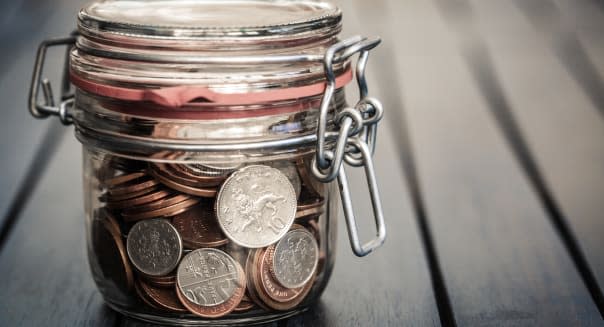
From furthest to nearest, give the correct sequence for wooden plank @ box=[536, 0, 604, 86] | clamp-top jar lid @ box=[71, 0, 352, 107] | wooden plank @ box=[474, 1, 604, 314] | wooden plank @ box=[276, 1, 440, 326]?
wooden plank @ box=[536, 0, 604, 86]
wooden plank @ box=[474, 1, 604, 314]
wooden plank @ box=[276, 1, 440, 326]
clamp-top jar lid @ box=[71, 0, 352, 107]

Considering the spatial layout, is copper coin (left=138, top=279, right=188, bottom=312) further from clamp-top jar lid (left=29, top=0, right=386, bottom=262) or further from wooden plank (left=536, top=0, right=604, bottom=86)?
wooden plank (left=536, top=0, right=604, bottom=86)

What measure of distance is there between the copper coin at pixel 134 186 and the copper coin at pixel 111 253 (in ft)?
0.10

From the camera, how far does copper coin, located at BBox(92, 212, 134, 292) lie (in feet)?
2.72

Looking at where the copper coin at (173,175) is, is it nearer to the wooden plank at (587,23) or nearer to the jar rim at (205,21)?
the jar rim at (205,21)

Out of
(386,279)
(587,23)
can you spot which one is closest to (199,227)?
(386,279)

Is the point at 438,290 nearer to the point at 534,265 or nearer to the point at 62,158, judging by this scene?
the point at 534,265

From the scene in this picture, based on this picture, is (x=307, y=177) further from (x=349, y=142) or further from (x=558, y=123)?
(x=558, y=123)

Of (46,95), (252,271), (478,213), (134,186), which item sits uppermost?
(46,95)

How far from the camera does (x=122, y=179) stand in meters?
0.82

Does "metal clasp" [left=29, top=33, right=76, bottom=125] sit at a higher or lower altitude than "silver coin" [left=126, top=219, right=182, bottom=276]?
higher

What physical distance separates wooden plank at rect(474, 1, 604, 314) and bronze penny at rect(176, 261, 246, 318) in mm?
352

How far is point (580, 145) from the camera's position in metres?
1.36

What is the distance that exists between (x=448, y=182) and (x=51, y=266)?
1.63 feet

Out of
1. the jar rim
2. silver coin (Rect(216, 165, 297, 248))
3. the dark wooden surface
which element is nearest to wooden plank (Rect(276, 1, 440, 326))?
the dark wooden surface
